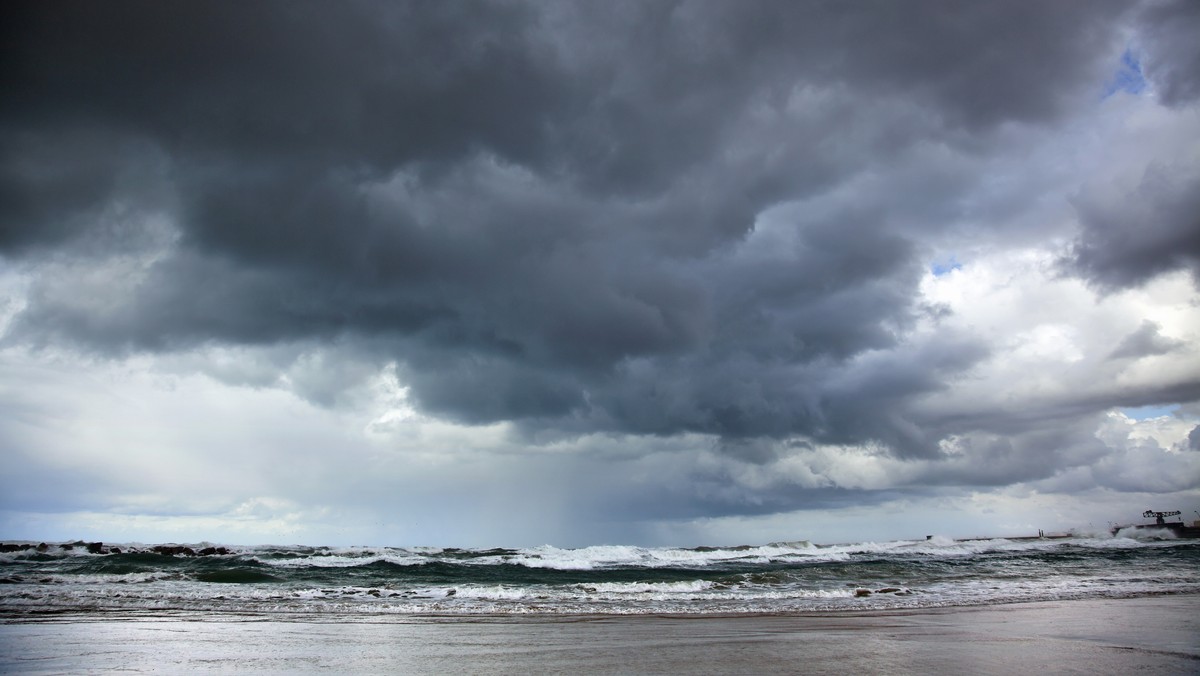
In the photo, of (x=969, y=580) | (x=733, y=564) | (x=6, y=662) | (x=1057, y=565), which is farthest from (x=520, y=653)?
(x=733, y=564)

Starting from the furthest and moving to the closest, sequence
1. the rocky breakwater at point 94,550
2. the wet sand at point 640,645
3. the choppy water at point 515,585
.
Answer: the rocky breakwater at point 94,550, the choppy water at point 515,585, the wet sand at point 640,645

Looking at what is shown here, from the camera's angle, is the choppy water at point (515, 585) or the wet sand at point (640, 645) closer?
the wet sand at point (640, 645)

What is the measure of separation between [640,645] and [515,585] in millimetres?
22776

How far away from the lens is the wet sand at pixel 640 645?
7316 millimetres

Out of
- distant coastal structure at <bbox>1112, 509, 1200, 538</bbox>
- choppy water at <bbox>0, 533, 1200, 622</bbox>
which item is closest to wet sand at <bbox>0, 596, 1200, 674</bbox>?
choppy water at <bbox>0, 533, 1200, 622</bbox>

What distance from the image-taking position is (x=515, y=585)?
3081cm

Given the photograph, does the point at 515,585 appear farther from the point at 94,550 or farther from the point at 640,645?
the point at 94,550

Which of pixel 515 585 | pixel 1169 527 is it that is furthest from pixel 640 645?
pixel 1169 527

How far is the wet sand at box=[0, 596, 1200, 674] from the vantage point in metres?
7.32

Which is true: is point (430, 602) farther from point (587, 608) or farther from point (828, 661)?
point (828, 661)

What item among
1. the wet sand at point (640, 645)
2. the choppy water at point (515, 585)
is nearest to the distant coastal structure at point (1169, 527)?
the choppy water at point (515, 585)

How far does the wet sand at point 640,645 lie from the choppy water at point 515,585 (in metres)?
4.61

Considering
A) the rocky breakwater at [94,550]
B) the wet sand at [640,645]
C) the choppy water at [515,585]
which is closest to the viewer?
the wet sand at [640,645]

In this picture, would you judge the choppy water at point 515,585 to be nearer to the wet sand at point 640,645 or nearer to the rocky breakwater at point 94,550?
the rocky breakwater at point 94,550
